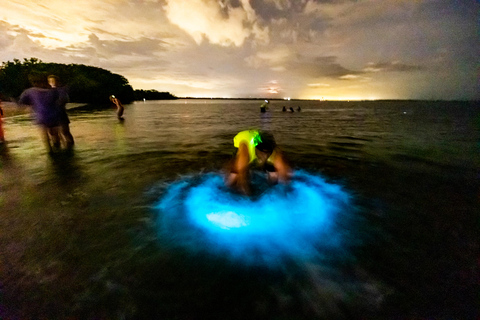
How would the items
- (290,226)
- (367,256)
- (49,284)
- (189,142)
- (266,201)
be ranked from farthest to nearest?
1. (189,142)
2. (266,201)
3. (290,226)
4. (367,256)
5. (49,284)

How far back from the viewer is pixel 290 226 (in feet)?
15.7

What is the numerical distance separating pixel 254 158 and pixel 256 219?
149 centimetres

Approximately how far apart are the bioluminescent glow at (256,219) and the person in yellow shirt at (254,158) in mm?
352

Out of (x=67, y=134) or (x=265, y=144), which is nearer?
(x=265, y=144)

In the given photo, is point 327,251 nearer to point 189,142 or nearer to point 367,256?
point 367,256

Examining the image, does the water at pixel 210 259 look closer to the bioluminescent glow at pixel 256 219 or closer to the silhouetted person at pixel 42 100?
the bioluminescent glow at pixel 256 219

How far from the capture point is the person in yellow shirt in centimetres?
489

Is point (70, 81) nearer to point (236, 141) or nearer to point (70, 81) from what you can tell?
point (70, 81)

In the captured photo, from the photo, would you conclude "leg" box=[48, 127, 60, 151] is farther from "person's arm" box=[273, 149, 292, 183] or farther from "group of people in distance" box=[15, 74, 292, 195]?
"person's arm" box=[273, 149, 292, 183]

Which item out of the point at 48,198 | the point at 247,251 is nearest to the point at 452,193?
the point at 247,251

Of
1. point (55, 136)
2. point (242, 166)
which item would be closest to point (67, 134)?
point (55, 136)

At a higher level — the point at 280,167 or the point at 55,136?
the point at 280,167

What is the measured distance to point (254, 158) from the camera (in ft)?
17.7

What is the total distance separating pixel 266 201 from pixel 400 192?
4322mm
